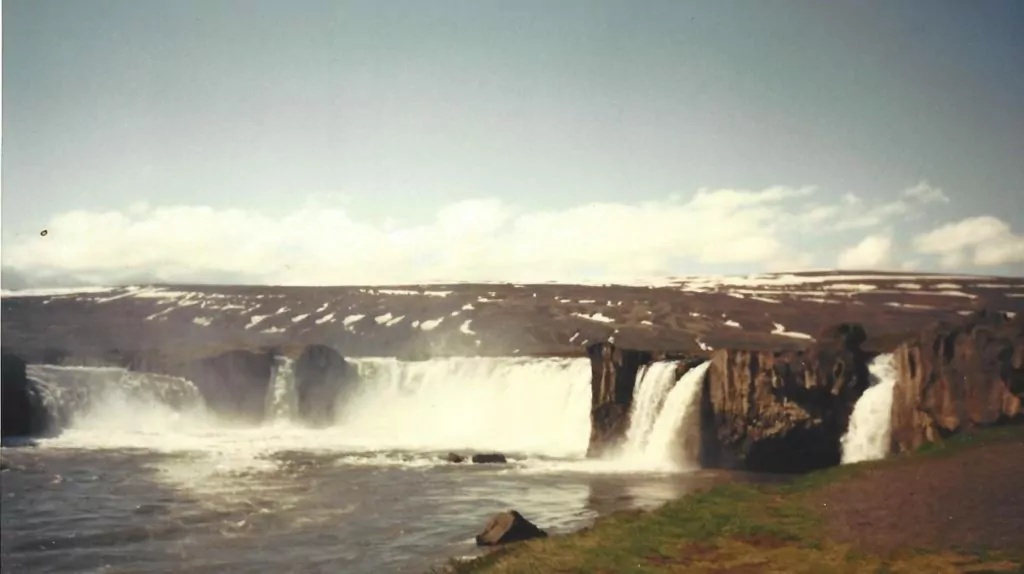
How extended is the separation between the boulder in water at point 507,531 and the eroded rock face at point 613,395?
8369mm

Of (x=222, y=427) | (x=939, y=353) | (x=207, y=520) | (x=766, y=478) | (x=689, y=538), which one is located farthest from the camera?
(x=222, y=427)

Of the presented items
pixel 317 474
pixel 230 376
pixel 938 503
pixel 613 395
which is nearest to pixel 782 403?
pixel 613 395

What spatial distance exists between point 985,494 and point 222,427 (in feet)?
68.2

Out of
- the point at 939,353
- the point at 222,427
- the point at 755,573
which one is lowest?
the point at 222,427

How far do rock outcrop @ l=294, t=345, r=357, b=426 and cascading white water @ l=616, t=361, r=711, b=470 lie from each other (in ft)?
38.5

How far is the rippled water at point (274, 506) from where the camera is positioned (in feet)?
33.3

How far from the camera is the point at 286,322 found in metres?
29.6

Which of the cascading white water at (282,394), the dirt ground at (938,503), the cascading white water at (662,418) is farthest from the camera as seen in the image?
the cascading white water at (282,394)

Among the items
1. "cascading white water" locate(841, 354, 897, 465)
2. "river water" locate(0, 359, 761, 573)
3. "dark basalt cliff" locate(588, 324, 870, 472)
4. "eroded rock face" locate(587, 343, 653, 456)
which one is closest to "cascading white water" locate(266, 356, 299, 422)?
"river water" locate(0, 359, 761, 573)

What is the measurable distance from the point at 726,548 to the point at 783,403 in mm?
8015

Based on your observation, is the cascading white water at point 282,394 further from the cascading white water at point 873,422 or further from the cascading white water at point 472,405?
the cascading white water at point 873,422

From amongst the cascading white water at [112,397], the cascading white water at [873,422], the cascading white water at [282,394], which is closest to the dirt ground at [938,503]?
the cascading white water at [873,422]

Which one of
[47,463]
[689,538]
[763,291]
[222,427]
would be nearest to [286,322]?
[222,427]

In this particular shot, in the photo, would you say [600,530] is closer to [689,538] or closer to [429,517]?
[689,538]
